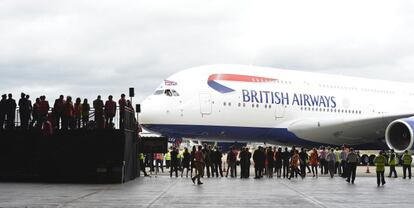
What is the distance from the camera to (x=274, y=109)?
114ft

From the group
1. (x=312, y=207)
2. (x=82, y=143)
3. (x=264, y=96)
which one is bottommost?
(x=312, y=207)

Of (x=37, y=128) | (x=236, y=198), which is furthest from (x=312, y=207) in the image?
(x=37, y=128)

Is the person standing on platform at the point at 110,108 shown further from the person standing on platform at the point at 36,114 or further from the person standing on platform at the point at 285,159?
the person standing on platform at the point at 285,159

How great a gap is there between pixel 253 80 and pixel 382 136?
8163 mm

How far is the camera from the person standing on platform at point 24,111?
75.1 feet

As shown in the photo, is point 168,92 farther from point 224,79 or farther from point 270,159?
point 270,159

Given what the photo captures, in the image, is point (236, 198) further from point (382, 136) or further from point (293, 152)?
point (382, 136)

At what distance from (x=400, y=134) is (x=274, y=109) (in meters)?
6.12

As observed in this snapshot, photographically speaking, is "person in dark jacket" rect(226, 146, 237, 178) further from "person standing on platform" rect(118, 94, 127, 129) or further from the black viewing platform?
the black viewing platform

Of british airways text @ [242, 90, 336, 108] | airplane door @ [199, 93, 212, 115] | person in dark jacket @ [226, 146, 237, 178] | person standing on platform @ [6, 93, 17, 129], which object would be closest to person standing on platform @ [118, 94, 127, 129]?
person standing on platform @ [6, 93, 17, 129]

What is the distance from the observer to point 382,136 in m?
37.7

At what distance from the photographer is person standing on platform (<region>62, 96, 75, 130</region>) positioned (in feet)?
74.3

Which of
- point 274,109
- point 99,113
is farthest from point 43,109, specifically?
point 274,109

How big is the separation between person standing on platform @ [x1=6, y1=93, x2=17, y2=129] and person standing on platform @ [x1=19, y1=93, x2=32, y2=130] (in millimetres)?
238
